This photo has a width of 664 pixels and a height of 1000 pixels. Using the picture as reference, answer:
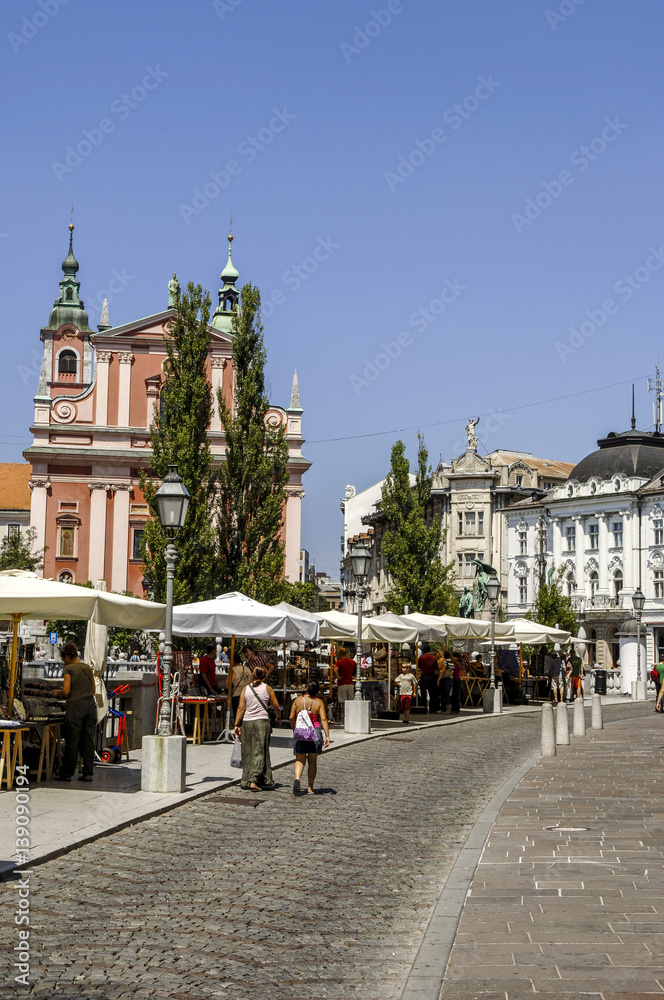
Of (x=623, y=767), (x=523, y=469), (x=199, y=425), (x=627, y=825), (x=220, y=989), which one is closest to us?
(x=220, y=989)

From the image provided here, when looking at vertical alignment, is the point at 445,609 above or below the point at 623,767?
above

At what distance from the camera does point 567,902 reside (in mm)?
8445

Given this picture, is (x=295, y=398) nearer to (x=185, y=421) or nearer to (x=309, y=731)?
(x=185, y=421)

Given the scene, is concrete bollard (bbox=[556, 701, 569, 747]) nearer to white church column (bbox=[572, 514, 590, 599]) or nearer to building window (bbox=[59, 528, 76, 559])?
building window (bbox=[59, 528, 76, 559])

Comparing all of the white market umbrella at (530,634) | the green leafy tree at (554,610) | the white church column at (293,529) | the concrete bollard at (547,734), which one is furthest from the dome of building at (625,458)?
the concrete bollard at (547,734)

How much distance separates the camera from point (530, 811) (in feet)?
44.2

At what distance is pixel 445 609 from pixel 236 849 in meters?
46.6

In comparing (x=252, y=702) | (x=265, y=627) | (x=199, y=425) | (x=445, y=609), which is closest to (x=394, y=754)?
(x=265, y=627)

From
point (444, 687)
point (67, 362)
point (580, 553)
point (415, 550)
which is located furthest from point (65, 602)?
point (580, 553)

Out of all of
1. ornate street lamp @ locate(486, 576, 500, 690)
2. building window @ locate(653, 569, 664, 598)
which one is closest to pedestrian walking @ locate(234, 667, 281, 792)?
ornate street lamp @ locate(486, 576, 500, 690)

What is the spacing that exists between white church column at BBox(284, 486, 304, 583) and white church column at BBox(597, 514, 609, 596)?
100 feet

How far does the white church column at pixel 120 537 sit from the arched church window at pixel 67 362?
70.6 ft

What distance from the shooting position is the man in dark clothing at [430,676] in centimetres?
3419

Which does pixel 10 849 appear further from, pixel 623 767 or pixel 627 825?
pixel 623 767
